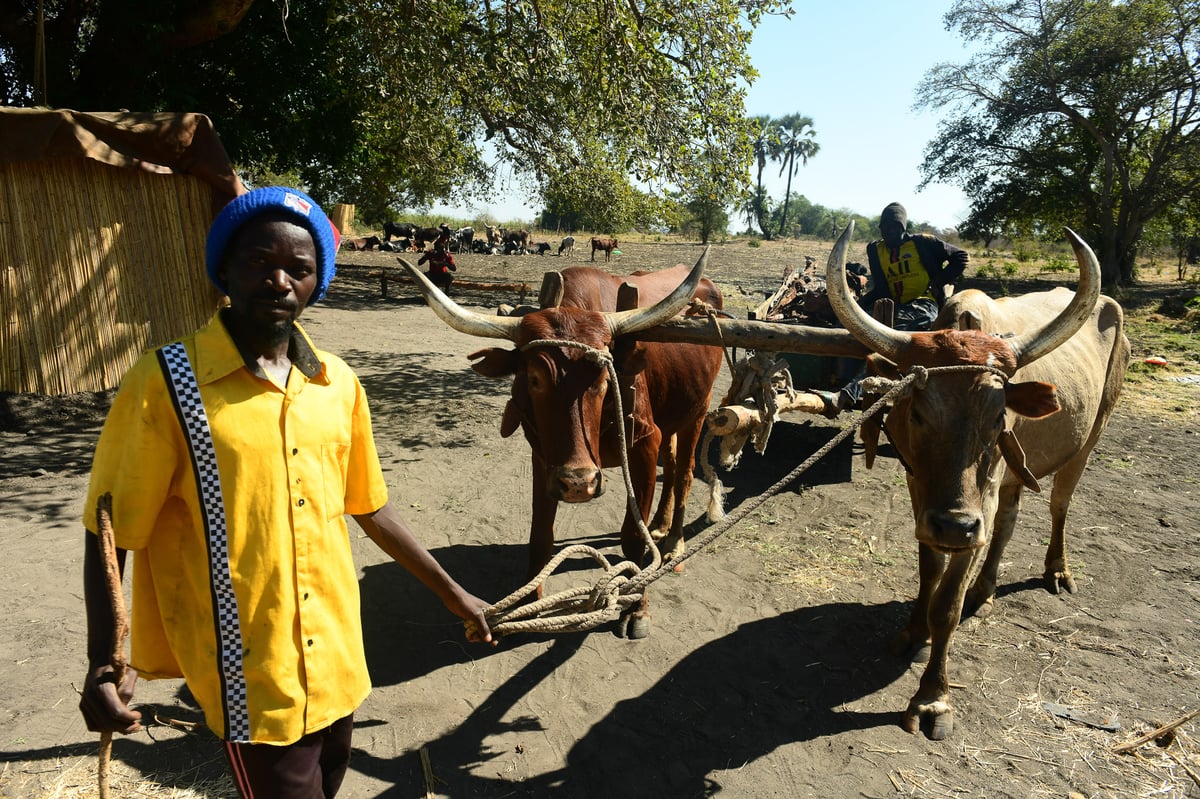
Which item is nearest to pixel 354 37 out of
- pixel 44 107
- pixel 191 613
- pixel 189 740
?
pixel 44 107

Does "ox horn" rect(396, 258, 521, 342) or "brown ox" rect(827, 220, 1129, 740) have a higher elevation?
"ox horn" rect(396, 258, 521, 342)

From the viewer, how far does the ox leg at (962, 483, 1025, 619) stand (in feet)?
14.8

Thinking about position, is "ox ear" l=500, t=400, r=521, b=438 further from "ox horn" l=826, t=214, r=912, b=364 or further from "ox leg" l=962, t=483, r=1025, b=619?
"ox leg" l=962, t=483, r=1025, b=619

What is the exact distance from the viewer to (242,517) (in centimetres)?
170

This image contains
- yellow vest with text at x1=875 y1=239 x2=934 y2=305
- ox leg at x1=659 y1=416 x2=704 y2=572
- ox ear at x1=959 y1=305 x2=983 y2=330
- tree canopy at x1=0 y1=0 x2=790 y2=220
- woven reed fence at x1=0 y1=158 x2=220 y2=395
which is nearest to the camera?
ox ear at x1=959 y1=305 x2=983 y2=330

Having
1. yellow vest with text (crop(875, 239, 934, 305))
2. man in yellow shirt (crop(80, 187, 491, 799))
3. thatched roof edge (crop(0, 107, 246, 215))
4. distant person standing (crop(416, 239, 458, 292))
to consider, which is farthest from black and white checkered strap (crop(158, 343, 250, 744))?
distant person standing (crop(416, 239, 458, 292))

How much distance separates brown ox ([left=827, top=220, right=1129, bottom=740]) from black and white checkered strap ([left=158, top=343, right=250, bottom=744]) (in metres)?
2.57

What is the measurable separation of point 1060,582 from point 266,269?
5.40 metres

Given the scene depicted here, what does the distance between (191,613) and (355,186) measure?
1713 centimetres

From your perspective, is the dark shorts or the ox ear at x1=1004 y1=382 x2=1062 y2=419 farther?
the ox ear at x1=1004 y1=382 x2=1062 y2=419

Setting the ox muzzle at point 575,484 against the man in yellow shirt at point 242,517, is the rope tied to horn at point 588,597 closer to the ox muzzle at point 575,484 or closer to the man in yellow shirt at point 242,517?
the ox muzzle at point 575,484

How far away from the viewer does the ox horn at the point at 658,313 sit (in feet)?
11.7

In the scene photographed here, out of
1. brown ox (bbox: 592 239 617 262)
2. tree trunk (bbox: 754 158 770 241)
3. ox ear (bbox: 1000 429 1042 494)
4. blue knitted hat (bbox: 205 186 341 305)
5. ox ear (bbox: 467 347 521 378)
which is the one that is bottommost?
ox ear (bbox: 1000 429 1042 494)

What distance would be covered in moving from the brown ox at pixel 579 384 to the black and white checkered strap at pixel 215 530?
5.39 feet
